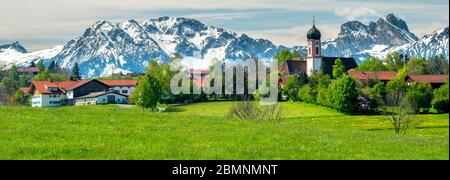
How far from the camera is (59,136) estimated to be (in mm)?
26031

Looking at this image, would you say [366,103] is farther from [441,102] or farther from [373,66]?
[373,66]

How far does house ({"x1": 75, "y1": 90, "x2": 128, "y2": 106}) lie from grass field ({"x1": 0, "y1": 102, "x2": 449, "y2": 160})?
120802mm

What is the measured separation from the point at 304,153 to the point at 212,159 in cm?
353

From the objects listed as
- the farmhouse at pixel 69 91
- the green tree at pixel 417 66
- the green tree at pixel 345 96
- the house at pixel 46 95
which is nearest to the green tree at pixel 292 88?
the green tree at pixel 345 96

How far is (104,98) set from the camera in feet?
516

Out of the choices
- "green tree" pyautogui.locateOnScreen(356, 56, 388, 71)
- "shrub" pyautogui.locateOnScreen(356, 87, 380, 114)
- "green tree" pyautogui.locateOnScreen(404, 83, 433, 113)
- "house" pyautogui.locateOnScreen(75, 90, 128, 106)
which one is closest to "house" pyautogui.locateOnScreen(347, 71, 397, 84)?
"green tree" pyautogui.locateOnScreen(356, 56, 388, 71)

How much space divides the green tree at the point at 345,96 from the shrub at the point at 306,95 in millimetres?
10344

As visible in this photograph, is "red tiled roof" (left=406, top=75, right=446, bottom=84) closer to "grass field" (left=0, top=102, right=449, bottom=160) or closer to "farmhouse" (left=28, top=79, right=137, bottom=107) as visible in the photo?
"farmhouse" (left=28, top=79, right=137, bottom=107)

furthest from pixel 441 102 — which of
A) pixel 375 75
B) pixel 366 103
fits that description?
pixel 375 75

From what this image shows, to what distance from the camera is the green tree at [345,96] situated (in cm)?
11800

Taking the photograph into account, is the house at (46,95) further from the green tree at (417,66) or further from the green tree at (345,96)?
the green tree at (417,66)

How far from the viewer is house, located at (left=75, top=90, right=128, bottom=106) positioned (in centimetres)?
15638
